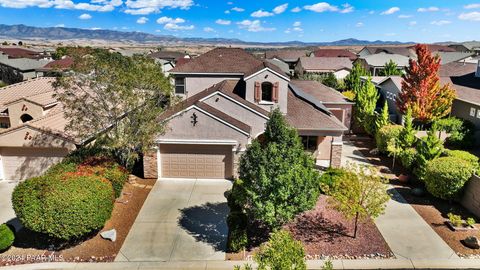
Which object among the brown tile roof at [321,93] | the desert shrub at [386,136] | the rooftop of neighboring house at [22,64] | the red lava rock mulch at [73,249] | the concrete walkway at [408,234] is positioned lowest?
the red lava rock mulch at [73,249]

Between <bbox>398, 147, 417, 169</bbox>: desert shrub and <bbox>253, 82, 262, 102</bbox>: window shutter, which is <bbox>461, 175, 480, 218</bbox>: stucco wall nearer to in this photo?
<bbox>398, 147, 417, 169</bbox>: desert shrub

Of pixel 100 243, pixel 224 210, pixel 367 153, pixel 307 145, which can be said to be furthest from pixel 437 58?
pixel 100 243

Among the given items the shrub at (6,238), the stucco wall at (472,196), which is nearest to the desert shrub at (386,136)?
the stucco wall at (472,196)

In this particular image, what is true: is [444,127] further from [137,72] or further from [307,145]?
[137,72]

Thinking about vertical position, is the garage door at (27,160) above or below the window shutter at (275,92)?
below

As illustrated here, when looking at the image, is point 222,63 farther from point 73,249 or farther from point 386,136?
point 73,249

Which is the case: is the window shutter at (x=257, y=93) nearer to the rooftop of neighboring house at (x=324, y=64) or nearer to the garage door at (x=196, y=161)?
the garage door at (x=196, y=161)
